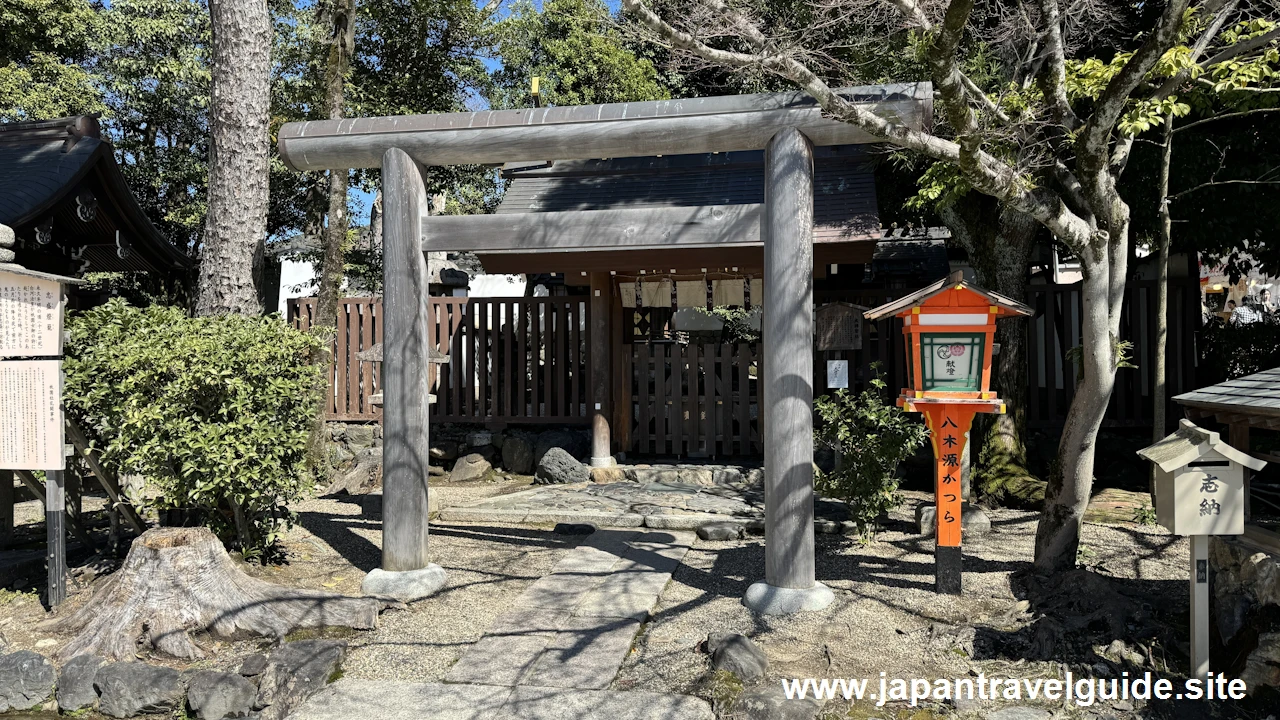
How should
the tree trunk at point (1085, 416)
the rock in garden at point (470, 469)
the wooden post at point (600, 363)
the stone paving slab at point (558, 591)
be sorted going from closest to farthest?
the tree trunk at point (1085, 416) < the stone paving slab at point (558, 591) < the wooden post at point (600, 363) < the rock in garden at point (470, 469)

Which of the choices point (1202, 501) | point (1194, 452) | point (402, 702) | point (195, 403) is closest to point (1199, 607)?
point (1202, 501)

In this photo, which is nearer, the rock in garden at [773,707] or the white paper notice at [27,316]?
the rock in garden at [773,707]

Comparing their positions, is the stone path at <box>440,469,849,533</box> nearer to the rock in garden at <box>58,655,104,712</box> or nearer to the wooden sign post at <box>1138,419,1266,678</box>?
the wooden sign post at <box>1138,419,1266,678</box>

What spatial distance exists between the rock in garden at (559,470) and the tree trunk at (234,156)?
4.09m

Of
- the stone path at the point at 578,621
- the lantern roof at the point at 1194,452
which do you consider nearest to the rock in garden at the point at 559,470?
the stone path at the point at 578,621

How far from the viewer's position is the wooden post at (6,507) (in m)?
6.50

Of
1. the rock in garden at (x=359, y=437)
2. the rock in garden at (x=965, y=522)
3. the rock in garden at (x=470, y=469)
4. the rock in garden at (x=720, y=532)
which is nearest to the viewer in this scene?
the rock in garden at (x=965, y=522)

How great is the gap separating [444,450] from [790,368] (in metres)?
7.12

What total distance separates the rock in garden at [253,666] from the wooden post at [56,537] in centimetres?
200

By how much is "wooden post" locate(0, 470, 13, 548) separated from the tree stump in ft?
7.01

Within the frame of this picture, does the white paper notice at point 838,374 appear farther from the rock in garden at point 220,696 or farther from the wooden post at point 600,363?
the rock in garden at point 220,696

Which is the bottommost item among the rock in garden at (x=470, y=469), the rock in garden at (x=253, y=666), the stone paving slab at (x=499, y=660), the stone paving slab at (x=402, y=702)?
the stone paving slab at (x=402, y=702)

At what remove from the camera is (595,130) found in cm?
562

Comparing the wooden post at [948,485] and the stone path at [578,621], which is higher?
the wooden post at [948,485]
